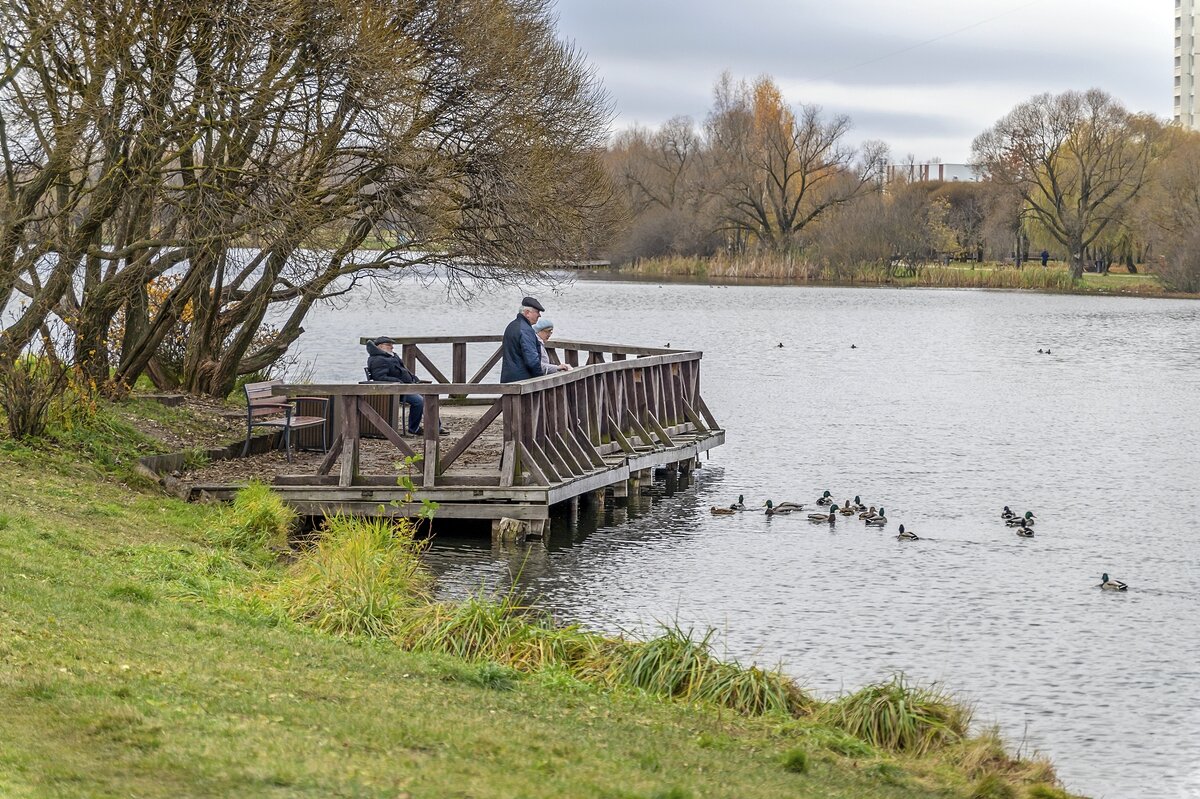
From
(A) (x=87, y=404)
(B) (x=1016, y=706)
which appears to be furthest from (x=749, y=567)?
(A) (x=87, y=404)

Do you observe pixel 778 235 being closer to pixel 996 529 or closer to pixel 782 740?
pixel 996 529

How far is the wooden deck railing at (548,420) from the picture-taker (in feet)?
59.9

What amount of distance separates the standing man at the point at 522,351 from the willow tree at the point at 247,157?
3484mm

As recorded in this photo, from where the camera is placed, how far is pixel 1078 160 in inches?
3821

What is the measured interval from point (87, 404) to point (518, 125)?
9.45 meters

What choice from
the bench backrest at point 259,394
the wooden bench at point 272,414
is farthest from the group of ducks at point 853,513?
the bench backrest at point 259,394

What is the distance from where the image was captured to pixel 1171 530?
854 inches

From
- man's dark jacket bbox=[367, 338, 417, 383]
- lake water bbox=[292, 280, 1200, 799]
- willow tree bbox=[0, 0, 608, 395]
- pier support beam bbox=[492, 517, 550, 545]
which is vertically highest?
willow tree bbox=[0, 0, 608, 395]

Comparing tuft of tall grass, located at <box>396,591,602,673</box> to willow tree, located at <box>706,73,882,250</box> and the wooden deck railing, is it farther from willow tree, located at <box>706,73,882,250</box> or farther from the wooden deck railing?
willow tree, located at <box>706,73,882,250</box>

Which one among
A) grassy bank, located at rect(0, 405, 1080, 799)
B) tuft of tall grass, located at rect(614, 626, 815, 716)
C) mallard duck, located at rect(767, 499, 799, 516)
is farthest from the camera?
mallard duck, located at rect(767, 499, 799, 516)

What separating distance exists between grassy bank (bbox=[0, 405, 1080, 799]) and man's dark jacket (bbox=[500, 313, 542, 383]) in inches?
202

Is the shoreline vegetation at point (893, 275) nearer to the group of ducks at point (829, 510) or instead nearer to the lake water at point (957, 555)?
the lake water at point (957, 555)

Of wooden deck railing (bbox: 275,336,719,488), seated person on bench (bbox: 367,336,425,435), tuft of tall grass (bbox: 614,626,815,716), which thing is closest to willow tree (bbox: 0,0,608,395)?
seated person on bench (bbox: 367,336,425,435)

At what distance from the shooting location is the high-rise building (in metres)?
→ 186
